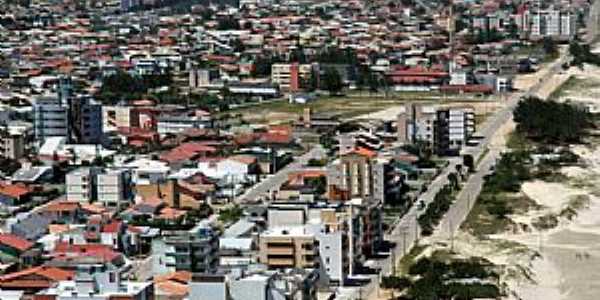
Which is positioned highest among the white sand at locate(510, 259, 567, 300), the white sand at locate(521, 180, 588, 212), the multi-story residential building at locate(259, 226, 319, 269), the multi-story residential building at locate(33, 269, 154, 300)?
the multi-story residential building at locate(33, 269, 154, 300)

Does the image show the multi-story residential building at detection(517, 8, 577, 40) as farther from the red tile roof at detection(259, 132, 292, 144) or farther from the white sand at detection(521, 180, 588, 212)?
the white sand at detection(521, 180, 588, 212)

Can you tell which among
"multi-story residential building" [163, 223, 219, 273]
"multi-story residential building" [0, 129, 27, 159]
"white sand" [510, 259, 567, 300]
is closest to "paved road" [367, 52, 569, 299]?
"white sand" [510, 259, 567, 300]

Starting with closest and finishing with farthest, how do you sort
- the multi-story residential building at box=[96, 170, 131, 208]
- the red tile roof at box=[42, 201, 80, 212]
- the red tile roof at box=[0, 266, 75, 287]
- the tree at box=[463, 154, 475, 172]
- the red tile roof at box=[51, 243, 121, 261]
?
the red tile roof at box=[0, 266, 75, 287] → the red tile roof at box=[51, 243, 121, 261] → the red tile roof at box=[42, 201, 80, 212] → the multi-story residential building at box=[96, 170, 131, 208] → the tree at box=[463, 154, 475, 172]

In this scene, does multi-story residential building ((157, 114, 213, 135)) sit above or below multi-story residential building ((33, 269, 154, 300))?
below

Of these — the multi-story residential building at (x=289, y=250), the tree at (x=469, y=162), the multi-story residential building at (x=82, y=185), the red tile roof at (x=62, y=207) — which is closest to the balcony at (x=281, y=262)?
the multi-story residential building at (x=289, y=250)

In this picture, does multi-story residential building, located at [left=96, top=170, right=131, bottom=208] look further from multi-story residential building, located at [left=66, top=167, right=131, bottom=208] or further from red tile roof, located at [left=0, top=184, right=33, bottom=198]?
red tile roof, located at [left=0, top=184, right=33, bottom=198]

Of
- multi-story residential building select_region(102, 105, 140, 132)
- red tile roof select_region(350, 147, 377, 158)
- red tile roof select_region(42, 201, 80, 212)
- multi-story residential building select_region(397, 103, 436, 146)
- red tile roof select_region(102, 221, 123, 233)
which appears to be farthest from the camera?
multi-story residential building select_region(102, 105, 140, 132)

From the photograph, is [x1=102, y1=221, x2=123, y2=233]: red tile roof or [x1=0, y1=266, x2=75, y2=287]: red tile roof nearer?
[x1=0, y1=266, x2=75, y2=287]: red tile roof

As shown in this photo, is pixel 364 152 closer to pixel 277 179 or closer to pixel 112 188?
pixel 277 179
